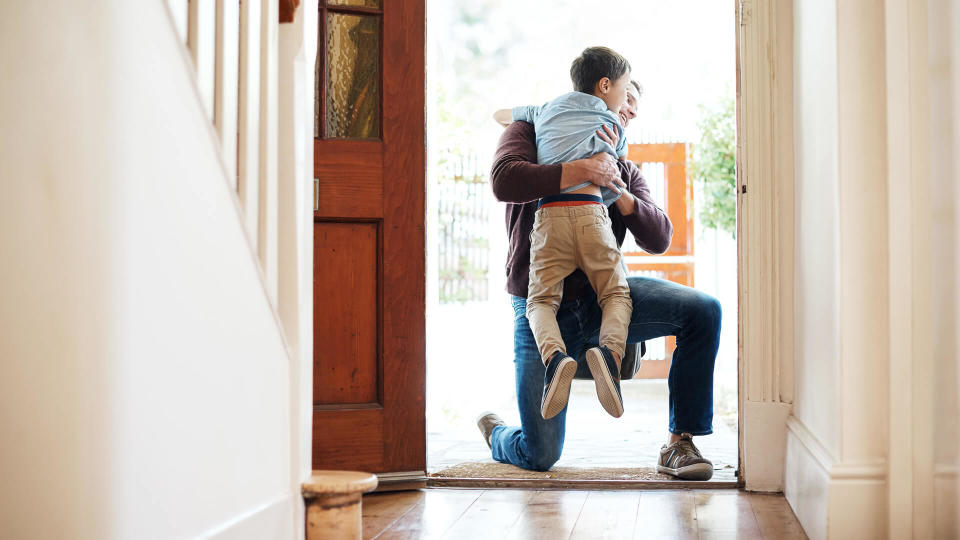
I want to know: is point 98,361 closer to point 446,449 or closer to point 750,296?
point 750,296

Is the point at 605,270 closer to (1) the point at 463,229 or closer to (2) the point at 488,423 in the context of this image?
(2) the point at 488,423

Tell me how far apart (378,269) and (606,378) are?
0.72 metres

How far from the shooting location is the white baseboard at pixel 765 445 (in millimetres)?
2338

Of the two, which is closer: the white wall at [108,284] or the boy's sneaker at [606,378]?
the white wall at [108,284]

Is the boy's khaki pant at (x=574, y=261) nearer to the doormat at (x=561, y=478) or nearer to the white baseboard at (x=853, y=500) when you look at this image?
the doormat at (x=561, y=478)

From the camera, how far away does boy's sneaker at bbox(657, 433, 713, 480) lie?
249 cm

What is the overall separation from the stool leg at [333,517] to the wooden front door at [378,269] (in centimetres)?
78

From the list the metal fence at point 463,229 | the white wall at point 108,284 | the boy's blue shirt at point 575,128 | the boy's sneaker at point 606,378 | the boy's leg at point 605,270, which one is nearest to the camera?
the white wall at point 108,284

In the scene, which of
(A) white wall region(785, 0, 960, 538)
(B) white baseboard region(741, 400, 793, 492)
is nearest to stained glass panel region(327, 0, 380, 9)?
(A) white wall region(785, 0, 960, 538)

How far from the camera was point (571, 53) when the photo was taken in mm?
8211

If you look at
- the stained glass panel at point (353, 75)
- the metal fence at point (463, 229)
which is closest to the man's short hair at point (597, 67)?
the stained glass panel at point (353, 75)

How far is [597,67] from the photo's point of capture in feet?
9.05

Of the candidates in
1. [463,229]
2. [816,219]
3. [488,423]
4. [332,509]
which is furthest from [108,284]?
[463,229]

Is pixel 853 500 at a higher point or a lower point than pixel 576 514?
higher
